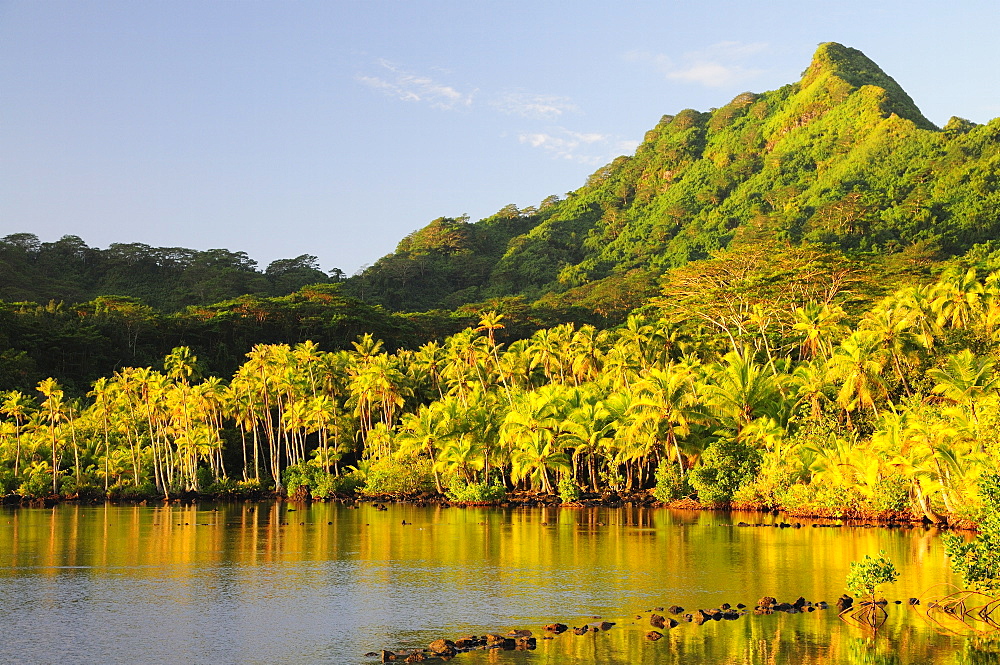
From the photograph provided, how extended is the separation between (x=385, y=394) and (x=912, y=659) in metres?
56.7

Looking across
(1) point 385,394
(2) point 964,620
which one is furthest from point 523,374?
(2) point 964,620

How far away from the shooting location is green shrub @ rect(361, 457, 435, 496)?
66.9 metres

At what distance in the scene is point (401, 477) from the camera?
219 ft

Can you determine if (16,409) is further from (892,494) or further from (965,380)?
(965,380)

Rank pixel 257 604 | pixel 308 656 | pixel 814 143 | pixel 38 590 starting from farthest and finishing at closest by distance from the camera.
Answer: pixel 814 143 → pixel 38 590 → pixel 257 604 → pixel 308 656

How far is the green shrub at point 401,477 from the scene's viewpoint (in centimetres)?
6688

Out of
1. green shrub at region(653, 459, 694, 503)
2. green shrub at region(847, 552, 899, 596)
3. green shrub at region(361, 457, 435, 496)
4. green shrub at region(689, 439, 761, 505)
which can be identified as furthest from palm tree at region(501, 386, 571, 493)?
green shrub at region(847, 552, 899, 596)

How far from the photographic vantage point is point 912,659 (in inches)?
695

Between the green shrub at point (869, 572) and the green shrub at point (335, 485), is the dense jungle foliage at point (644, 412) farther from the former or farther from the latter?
the green shrub at point (869, 572)

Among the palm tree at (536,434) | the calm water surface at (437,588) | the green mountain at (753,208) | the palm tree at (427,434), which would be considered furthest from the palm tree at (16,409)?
the green mountain at (753,208)

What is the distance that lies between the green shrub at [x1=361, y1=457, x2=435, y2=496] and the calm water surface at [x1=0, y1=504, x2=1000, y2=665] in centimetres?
1888

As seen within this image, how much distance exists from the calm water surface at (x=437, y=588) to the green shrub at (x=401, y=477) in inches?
743

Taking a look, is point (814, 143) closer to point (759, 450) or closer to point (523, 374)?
point (523, 374)

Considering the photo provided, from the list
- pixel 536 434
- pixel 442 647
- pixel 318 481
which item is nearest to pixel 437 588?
pixel 442 647
